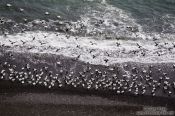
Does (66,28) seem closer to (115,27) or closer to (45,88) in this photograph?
(115,27)

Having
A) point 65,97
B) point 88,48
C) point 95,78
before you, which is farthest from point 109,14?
point 65,97

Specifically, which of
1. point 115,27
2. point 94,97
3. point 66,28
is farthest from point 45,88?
point 115,27

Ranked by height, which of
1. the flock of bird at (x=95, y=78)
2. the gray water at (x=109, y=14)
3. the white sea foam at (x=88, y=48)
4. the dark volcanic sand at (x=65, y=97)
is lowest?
the dark volcanic sand at (x=65, y=97)

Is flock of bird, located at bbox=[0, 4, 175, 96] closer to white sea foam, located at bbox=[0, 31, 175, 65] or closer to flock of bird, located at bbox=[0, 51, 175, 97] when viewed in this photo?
flock of bird, located at bbox=[0, 51, 175, 97]

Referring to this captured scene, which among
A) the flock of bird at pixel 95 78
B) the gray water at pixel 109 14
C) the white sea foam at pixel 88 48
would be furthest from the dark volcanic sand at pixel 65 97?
the gray water at pixel 109 14

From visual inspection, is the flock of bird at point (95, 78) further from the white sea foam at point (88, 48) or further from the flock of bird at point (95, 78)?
the white sea foam at point (88, 48)

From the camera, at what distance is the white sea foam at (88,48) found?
3609cm

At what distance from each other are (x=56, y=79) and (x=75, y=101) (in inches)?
114

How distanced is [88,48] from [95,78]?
514 cm

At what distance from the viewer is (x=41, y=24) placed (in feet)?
129

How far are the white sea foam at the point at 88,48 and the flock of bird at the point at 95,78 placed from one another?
1.83m

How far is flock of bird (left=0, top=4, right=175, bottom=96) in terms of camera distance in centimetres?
3209

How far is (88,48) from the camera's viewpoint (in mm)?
37469

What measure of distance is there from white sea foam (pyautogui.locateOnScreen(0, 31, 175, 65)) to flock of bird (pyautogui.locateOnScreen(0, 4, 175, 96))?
1.83 metres
